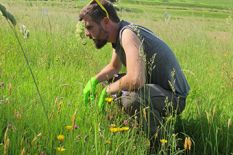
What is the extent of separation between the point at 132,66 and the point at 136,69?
4cm

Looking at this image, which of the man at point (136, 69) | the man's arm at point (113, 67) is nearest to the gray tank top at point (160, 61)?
the man at point (136, 69)

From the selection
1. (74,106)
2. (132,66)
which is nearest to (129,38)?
(132,66)

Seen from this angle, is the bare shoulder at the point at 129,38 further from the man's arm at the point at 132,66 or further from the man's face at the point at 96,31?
the man's face at the point at 96,31

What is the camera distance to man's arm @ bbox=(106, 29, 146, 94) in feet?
8.72

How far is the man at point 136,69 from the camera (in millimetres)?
2680

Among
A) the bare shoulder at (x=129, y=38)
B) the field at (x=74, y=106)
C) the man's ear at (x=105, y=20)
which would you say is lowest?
the field at (x=74, y=106)

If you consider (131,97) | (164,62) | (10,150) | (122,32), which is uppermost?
(122,32)

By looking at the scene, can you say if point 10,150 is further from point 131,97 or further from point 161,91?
point 161,91

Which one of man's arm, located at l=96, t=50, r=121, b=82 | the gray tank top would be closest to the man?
the gray tank top

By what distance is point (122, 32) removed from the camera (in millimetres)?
2850

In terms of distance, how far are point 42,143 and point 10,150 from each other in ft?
0.54

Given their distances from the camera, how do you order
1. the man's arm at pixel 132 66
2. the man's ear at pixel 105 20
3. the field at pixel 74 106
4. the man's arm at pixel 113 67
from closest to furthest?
the field at pixel 74 106, the man's arm at pixel 132 66, the man's ear at pixel 105 20, the man's arm at pixel 113 67

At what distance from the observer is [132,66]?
2680 mm

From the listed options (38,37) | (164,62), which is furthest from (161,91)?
(38,37)
